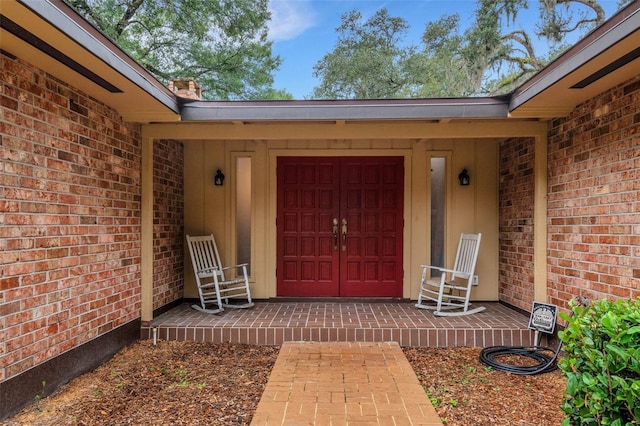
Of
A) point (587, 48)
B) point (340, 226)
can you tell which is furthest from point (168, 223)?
point (587, 48)

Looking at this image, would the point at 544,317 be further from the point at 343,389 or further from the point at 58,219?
the point at 58,219

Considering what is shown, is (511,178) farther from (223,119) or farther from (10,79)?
(10,79)

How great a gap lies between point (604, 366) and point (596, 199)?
2.05m

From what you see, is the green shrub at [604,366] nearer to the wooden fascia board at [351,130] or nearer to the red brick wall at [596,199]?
the red brick wall at [596,199]

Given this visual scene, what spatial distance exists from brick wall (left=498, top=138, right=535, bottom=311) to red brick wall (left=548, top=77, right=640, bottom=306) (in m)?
0.39

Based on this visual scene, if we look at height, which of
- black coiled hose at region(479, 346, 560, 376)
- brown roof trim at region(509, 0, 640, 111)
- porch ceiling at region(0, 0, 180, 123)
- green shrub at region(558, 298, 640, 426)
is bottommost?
black coiled hose at region(479, 346, 560, 376)

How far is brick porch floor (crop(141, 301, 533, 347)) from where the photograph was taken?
3.52 metres

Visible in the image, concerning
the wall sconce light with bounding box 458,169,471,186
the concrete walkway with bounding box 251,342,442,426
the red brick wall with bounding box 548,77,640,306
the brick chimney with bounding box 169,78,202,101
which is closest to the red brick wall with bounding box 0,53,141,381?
the brick chimney with bounding box 169,78,202,101

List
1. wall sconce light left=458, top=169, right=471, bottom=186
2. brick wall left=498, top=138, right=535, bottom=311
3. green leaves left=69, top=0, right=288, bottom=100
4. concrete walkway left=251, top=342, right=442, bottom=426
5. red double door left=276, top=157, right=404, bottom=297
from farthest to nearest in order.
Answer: green leaves left=69, top=0, right=288, bottom=100, red double door left=276, top=157, right=404, bottom=297, wall sconce light left=458, top=169, right=471, bottom=186, brick wall left=498, top=138, right=535, bottom=311, concrete walkway left=251, top=342, right=442, bottom=426

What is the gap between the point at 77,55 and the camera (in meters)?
2.29

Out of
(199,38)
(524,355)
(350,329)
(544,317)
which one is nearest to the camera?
(524,355)

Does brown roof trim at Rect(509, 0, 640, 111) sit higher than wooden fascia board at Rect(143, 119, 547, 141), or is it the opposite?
brown roof trim at Rect(509, 0, 640, 111)

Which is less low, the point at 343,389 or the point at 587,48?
the point at 587,48

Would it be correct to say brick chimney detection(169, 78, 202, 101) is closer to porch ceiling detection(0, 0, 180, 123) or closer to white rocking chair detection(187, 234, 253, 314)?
porch ceiling detection(0, 0, 180, 123)
